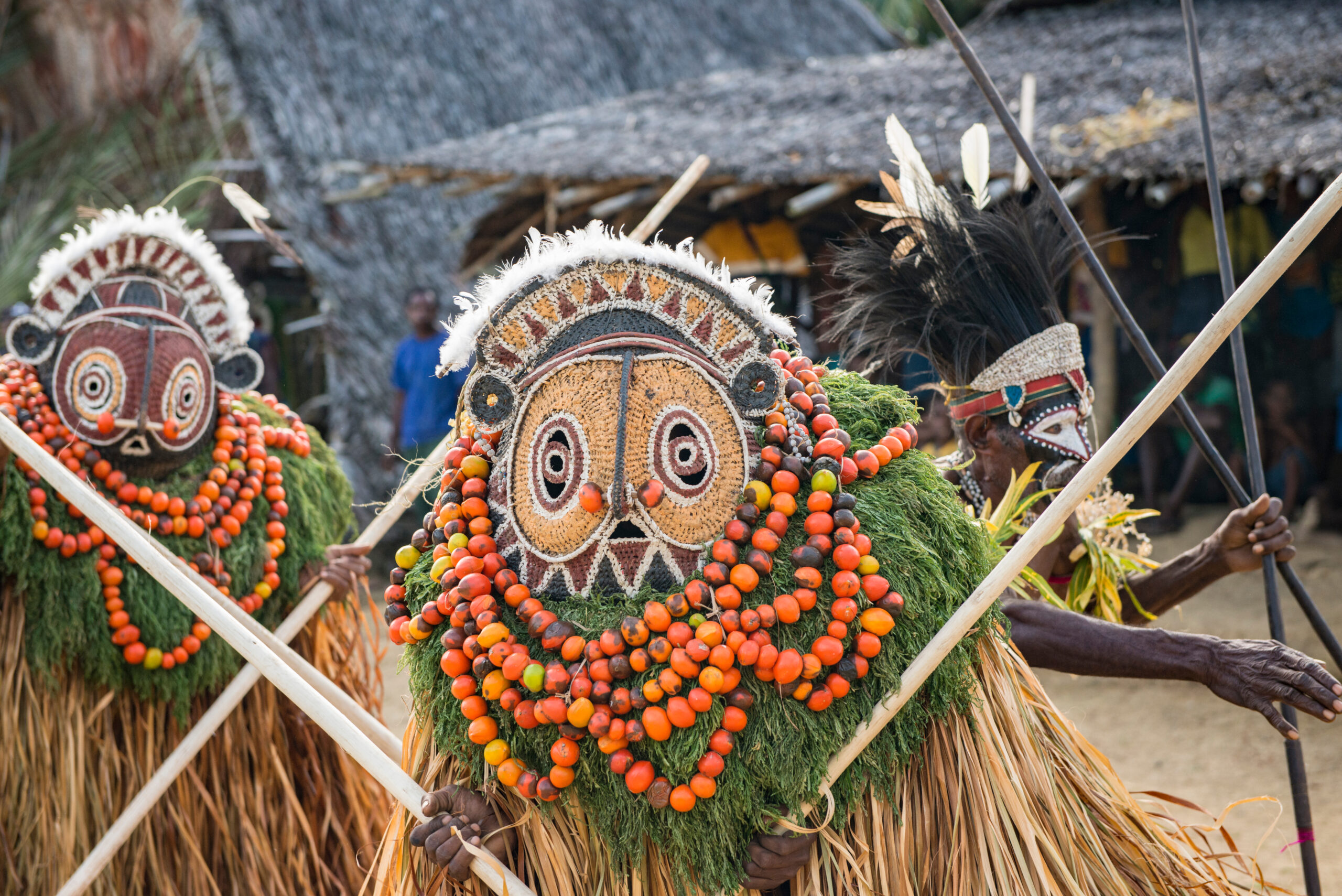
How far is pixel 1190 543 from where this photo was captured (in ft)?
23.5

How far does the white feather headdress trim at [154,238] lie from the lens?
2744mm

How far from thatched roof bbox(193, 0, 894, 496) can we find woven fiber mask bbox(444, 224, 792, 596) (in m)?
6.01

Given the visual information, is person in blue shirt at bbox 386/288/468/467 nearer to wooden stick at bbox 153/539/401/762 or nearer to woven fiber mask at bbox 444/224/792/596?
wooden stick at bbox 153/539/401/762

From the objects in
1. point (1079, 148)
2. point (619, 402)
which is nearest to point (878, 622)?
point (619, 402)

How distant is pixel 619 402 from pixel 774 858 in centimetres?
77

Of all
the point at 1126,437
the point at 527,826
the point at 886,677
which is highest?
the point at 1126,437

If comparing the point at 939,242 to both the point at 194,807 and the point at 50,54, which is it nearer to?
the point at 194,807

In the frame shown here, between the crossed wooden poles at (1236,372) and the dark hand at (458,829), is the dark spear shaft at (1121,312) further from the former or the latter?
the dark hand at (458,829)

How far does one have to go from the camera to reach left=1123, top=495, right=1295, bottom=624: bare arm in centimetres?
233

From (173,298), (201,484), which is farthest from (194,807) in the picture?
(173,298)

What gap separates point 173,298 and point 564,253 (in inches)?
60.5

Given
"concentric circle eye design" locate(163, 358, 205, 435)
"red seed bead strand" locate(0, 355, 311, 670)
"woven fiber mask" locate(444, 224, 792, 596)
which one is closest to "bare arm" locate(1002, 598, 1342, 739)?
"woven fiber mask" locate(444, 224, 792, 596)

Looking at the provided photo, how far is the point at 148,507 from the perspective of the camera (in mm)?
2742

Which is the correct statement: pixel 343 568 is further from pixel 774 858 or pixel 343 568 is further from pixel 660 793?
pixel 774 858
